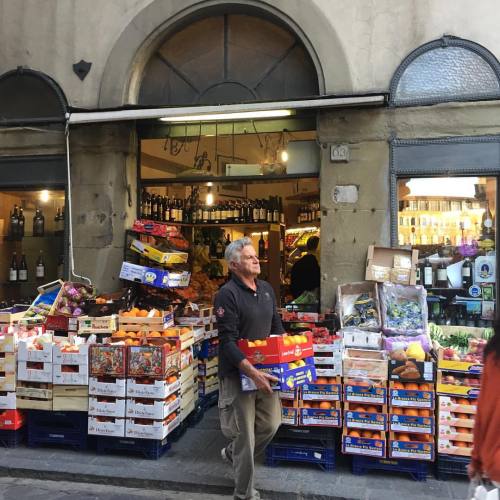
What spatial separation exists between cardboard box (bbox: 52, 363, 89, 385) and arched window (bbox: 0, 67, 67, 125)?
13.2 feet

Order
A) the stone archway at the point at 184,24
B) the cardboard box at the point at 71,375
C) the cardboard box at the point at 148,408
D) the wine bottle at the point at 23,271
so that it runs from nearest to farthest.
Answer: the cardboard box at the point at 148,408, the cardboard box at the point at 71,375, the stone archway at the point at 184,24, the wine bottle at the point at 23,271

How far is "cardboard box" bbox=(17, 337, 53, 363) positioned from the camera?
5.78 metres

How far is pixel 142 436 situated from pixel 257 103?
13.0ft

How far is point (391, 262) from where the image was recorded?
22.6ft

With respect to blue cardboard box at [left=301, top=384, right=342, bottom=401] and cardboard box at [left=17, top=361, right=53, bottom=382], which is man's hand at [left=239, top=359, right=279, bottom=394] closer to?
blue cardboard box at [left=301, top=384, right=342, bottom=401]

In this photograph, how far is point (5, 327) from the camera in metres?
6.45

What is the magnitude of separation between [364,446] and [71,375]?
10.2ft

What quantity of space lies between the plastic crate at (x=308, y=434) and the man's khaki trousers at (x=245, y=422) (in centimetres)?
71

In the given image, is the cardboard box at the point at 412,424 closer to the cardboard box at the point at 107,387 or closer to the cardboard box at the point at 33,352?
the cardboard box at the point at 107,387

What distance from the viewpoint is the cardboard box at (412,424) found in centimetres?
511

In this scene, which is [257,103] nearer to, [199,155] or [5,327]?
[199,155]

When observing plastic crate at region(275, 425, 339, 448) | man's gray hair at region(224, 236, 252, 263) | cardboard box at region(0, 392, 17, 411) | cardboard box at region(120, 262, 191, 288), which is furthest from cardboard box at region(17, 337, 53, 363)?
plastic crate at region(275, 425, 339, 448)

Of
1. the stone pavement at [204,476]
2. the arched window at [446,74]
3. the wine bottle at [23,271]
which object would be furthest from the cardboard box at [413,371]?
the wine bottle at [23,271]

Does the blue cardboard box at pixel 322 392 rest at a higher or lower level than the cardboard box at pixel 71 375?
lower
